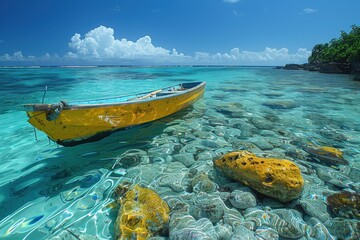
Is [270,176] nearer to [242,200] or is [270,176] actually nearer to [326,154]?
[242,200]

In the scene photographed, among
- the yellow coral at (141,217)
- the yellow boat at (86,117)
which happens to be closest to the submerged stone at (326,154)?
the yellow coral at (141,217)

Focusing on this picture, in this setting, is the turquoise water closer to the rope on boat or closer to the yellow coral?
the yellow coral

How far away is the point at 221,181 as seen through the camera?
4105 millimetres

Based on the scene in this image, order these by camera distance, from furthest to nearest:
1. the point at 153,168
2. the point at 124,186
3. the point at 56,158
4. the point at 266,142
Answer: the point at 266,142 → the point at 56,158 → the point at 153,168 → the point at 124,186

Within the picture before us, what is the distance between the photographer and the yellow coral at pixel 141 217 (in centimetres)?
284

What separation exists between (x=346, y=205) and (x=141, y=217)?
323cm

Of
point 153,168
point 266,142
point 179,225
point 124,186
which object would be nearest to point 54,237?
point 124,186

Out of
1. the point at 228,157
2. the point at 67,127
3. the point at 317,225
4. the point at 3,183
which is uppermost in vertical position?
the point at 67,127

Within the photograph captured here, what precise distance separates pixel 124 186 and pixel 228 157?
2.16 meters

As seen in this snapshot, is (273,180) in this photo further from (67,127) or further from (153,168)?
(67,127)

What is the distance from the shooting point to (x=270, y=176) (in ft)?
11.2

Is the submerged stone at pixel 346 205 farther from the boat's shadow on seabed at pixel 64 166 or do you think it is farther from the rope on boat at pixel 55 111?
the rope on boat at pixel 55 111

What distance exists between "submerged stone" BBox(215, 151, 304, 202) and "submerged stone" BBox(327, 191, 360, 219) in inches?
22.5

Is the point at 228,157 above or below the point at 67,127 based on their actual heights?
below
